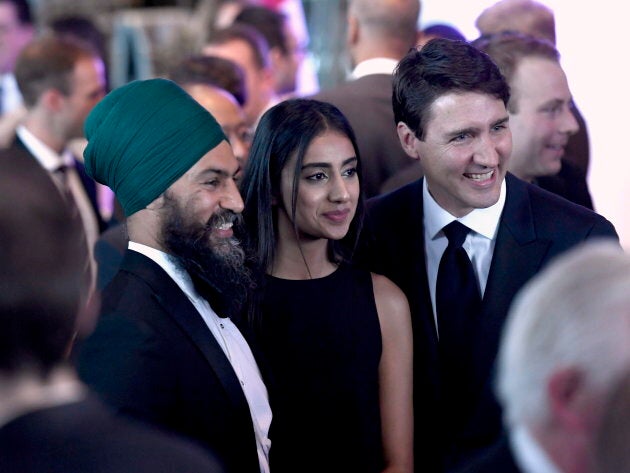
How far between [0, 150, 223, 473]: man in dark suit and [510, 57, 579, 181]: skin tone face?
6.43 ft

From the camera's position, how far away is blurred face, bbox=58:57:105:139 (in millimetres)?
4676

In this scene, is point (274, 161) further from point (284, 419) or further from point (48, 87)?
point (48, 87)

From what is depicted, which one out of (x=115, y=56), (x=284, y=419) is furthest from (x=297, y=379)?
(x=115, y=56)

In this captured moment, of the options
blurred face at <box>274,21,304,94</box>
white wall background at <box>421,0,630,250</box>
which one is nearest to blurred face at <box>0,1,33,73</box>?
blurred face at <box>274,21,304,94</box>

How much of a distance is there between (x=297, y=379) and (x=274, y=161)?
1.76 ft

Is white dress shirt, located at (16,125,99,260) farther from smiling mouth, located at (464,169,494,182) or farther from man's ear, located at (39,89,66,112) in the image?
smiling mouth, located at (464,169,494,182)

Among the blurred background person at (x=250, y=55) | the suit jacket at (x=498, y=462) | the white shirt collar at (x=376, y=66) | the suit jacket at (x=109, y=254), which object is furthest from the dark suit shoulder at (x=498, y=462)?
the blurred background person at (x=250, y=55)

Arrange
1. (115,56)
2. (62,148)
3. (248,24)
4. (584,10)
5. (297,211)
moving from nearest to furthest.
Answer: (297,211)
(584,10)
(62,148)
(248,24)
(115,56)

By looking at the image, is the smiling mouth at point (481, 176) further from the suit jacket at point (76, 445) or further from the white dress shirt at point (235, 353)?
the suit jacket at point (76, 445)

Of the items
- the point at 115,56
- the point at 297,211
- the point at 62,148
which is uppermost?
the point at 297,211

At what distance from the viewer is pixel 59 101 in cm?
471

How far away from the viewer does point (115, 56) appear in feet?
27.2

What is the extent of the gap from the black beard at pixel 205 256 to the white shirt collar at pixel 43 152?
2.27 m

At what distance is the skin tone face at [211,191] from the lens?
7.80ft
